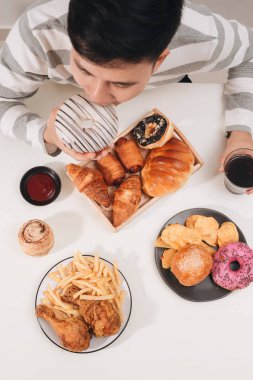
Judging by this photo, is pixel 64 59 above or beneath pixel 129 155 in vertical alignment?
above

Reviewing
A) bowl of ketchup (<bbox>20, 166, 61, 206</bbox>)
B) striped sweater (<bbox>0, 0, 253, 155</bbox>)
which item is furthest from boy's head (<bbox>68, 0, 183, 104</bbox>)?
bowl of ketchup (<bbox>20, 166, 61, 206</bbox>)

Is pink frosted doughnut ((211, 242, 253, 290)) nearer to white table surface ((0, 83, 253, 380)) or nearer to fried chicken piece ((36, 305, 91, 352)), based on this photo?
white table surface ((0, 83, 253, 380))

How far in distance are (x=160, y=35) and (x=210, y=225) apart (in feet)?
1.92

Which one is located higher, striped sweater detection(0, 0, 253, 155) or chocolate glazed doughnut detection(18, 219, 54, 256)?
striped sweater detection(0, 0, 253, 155)

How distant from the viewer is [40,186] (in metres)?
1.22

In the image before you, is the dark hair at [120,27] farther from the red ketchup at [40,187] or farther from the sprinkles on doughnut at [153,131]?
the red ketchup at [40,187]

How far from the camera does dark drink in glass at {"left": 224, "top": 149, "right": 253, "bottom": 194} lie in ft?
3.92

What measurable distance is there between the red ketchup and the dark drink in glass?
0.51 metres

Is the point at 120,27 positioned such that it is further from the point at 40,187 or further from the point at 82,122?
the point at 40,187

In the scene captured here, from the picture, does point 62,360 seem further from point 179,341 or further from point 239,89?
point 239,89

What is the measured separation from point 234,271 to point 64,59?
0.72 meters

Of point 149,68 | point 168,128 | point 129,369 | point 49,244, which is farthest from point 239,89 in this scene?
point 129,369

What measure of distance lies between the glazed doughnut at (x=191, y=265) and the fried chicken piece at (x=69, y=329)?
281mm

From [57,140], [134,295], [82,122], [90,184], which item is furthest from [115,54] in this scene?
[134,295]
